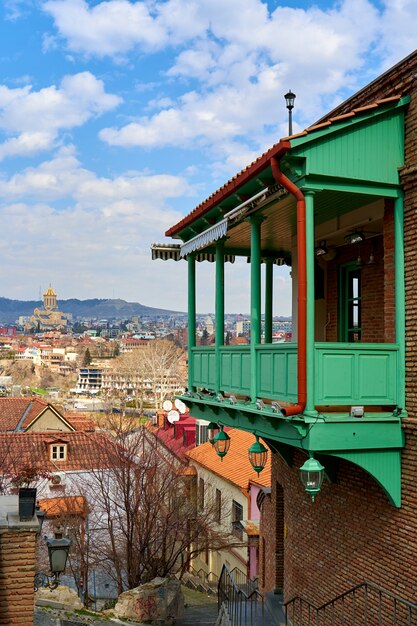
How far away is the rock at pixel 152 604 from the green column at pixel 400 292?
13865 millimetres

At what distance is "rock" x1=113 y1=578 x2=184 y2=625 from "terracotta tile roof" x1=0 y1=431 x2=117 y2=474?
1104cm

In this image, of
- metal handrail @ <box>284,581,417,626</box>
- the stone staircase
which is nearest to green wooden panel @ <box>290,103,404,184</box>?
metal handrail @ <box>284,581,417,626</box>

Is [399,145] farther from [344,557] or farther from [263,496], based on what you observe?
[263,496]

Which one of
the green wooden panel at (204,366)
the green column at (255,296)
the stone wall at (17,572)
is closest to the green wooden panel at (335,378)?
→ the green column at (255,296)

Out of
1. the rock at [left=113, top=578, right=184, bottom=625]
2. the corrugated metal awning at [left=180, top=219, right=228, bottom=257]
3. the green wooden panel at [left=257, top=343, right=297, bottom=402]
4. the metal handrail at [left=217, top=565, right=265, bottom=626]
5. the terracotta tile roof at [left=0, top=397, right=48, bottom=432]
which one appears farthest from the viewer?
the terracotta tile roof at [left=0, top=397, right=48, bottom=432]

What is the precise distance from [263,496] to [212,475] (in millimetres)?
14785

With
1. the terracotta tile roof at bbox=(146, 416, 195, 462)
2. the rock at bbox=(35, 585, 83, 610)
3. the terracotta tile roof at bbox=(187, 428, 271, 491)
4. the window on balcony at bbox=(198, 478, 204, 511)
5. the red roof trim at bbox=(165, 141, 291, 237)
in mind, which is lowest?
the window on balcony at bbox=(198, 478, 204, 511)

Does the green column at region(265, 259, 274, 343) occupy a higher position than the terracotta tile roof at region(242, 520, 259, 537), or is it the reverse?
the green column at region(265, 259, 274, 343)

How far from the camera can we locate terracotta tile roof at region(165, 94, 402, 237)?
27.8ft

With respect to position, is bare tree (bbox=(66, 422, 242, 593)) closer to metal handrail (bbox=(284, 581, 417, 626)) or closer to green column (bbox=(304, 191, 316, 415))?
metal handrail (bbox=(284, 581, 417, 626))

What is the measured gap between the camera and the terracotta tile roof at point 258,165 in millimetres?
8477

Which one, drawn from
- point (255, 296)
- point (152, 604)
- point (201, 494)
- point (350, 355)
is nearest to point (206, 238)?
point (255, 296)

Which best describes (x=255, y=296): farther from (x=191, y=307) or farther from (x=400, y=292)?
(x=191, y=307)

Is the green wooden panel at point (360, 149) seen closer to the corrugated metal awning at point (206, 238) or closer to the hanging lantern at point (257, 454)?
the corrugated metal awning at point (206, 238)
